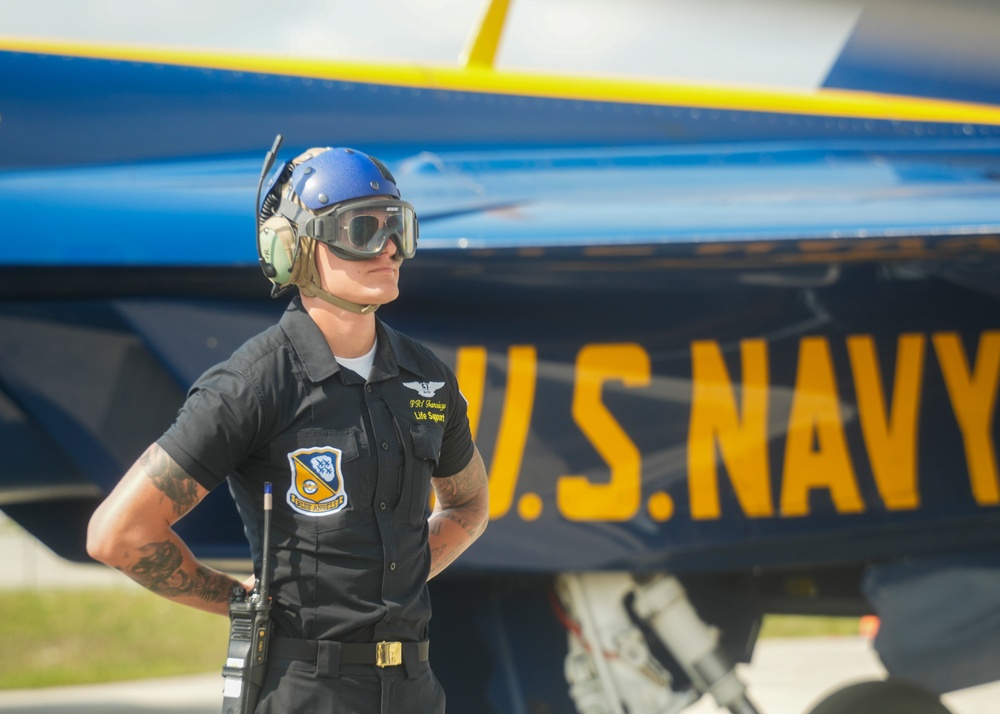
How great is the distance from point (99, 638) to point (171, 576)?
5.72 metres

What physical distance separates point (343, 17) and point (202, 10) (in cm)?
36

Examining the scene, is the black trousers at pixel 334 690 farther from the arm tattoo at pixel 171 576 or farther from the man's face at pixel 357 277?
the man's face at pixel 357 277

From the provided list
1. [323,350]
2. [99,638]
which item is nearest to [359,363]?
[323,350]

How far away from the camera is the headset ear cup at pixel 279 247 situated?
1.71m

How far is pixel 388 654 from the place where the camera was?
1648 mm

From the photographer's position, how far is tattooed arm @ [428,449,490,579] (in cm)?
195

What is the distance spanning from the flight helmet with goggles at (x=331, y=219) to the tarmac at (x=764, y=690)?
3.16m

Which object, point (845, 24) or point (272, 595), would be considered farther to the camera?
point (845, 24)

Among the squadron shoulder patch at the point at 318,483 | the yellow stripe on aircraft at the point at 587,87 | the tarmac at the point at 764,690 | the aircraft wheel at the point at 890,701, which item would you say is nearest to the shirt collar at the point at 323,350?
the squadron shoulder patch at the point at 318,483

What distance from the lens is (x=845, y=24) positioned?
10.6ft

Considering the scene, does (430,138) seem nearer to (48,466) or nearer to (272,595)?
(48,466)

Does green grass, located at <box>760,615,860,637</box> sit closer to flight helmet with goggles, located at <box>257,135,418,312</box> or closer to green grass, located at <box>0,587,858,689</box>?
green grass, located at <box>0,587,858,689</box>

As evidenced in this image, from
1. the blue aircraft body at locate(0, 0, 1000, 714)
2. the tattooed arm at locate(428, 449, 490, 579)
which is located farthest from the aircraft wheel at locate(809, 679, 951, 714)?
the tattooed arm at locate(428, 449, 490, 579)

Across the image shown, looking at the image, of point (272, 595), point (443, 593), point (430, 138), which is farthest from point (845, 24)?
point (272, 595)
